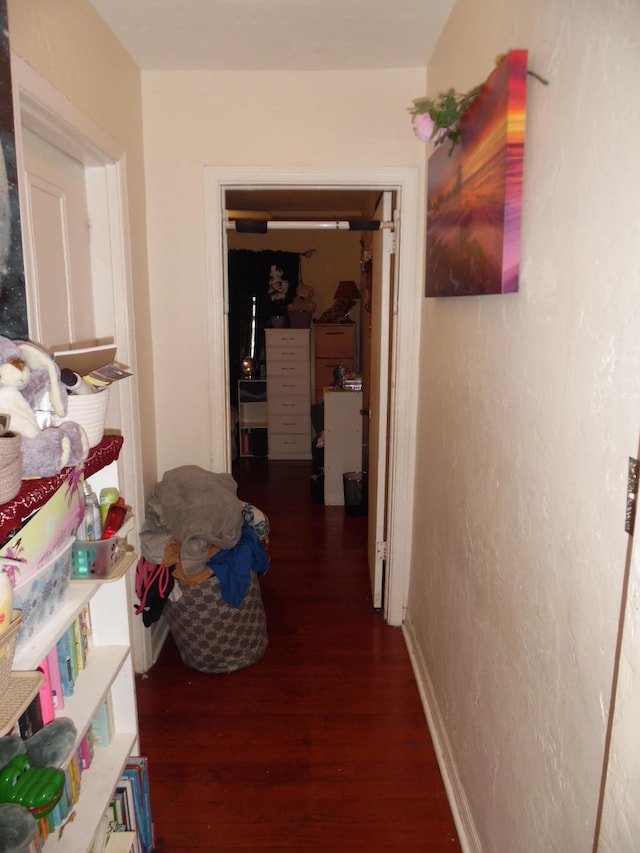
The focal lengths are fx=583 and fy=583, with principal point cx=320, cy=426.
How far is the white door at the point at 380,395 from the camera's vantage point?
8.48 ft

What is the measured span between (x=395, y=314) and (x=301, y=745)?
1.73m

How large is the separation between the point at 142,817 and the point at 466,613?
1.05 meters

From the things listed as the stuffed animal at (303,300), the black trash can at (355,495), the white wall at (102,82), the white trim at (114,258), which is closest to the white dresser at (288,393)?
the stuffed animal at (303,300)

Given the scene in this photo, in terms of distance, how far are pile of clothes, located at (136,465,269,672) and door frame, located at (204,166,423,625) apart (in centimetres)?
31

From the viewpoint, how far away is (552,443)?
1091 millimetres

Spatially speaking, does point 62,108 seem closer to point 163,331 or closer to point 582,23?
point 163,331

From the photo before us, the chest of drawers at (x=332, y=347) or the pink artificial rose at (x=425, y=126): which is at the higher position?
the pink artificial rose at (x=425, y=126)

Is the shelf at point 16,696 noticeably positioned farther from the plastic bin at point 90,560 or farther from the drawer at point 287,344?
the drawer at point 287,344

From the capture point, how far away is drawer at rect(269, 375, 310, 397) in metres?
5.79

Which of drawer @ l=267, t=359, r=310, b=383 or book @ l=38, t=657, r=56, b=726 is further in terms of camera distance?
drawer @ l=267, t=359, r=310, b=383

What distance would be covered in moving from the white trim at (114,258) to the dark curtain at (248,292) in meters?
3.70

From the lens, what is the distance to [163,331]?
249cm

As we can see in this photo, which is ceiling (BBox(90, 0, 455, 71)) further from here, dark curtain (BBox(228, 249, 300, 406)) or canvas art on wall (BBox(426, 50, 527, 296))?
dark curtain (BBox(228, 249, 300, 406))

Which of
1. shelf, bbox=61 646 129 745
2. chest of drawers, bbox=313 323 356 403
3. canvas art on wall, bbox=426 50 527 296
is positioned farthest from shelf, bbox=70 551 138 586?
chest of drawers, bbox=313 323 356 403
